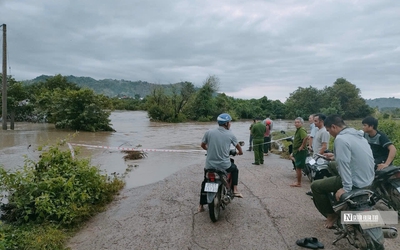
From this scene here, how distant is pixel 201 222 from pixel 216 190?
670 millimetres

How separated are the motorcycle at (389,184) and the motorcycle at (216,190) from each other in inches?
90.6

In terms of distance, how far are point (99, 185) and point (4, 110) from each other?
1916 centimetres

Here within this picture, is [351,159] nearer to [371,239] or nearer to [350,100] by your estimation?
[371,239]

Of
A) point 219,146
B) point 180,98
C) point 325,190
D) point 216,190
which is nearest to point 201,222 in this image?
point 216,190

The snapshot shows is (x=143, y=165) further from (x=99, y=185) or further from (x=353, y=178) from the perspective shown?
(x=353, y=178)

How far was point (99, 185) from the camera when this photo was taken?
6.54 meters

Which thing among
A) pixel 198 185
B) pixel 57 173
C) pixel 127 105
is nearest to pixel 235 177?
pixel 198 185

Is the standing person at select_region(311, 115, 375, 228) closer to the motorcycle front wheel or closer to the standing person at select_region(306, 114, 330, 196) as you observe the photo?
the motorcycle front wheel

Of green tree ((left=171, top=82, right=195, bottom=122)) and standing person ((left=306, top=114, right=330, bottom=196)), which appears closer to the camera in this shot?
standing person ((left=306, top=114, right=330, bottom=196))

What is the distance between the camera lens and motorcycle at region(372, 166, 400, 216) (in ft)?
15.6

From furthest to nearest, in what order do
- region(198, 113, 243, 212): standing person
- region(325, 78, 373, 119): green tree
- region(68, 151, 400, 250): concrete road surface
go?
region(325, 78, 373, 119): green tree, region(198, 113, 243, 212): standing person, region(68, 151, 400, 250): concrete road surface

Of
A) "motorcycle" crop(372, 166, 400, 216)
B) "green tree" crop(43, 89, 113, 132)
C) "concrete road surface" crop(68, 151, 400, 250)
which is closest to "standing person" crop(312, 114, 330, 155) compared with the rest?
"concrete road surface" crop(68, 151, 400, 250)

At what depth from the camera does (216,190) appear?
488 cm

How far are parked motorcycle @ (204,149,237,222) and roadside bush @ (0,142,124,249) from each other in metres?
2.28
